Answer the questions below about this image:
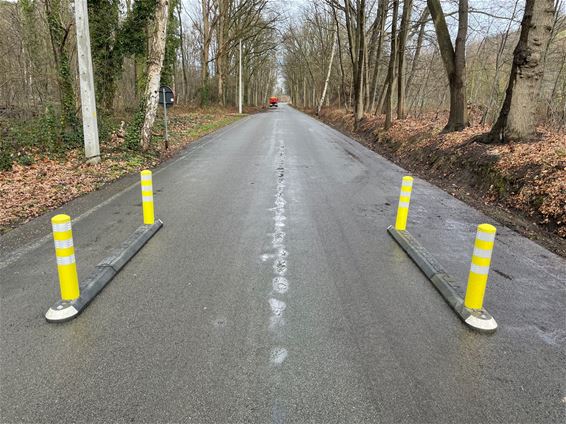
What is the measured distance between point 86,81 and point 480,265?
10519 mm

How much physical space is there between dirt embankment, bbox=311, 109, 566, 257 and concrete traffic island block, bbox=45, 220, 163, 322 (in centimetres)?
608

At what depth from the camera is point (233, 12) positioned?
38.5 metres

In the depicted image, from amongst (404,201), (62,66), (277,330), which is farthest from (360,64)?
(277,330)

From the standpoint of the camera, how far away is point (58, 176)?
9734 millimetres

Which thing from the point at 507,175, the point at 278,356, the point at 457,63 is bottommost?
the point at 278,356

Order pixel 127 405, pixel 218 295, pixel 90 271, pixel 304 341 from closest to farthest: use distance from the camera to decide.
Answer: pixel 127 405 → pixel 304 341 → pixel 218 295 → pixel 90 271

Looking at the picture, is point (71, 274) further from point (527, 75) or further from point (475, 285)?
point (527, 75)

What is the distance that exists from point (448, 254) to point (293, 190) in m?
4.11

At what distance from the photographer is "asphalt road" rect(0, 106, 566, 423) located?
9.08 feet

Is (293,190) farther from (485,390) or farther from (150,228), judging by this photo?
(485,390)

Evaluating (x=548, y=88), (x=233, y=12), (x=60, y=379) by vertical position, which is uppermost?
(x=233, y=12)

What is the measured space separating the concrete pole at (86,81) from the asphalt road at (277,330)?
15.0 ft

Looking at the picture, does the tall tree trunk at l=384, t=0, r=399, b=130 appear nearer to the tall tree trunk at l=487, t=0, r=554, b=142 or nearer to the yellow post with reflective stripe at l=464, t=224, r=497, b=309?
the tall tree trunk at l=487, t=0, r=554, b=142

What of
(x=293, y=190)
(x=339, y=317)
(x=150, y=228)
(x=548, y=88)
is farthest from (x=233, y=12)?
(x=339, y=317)
